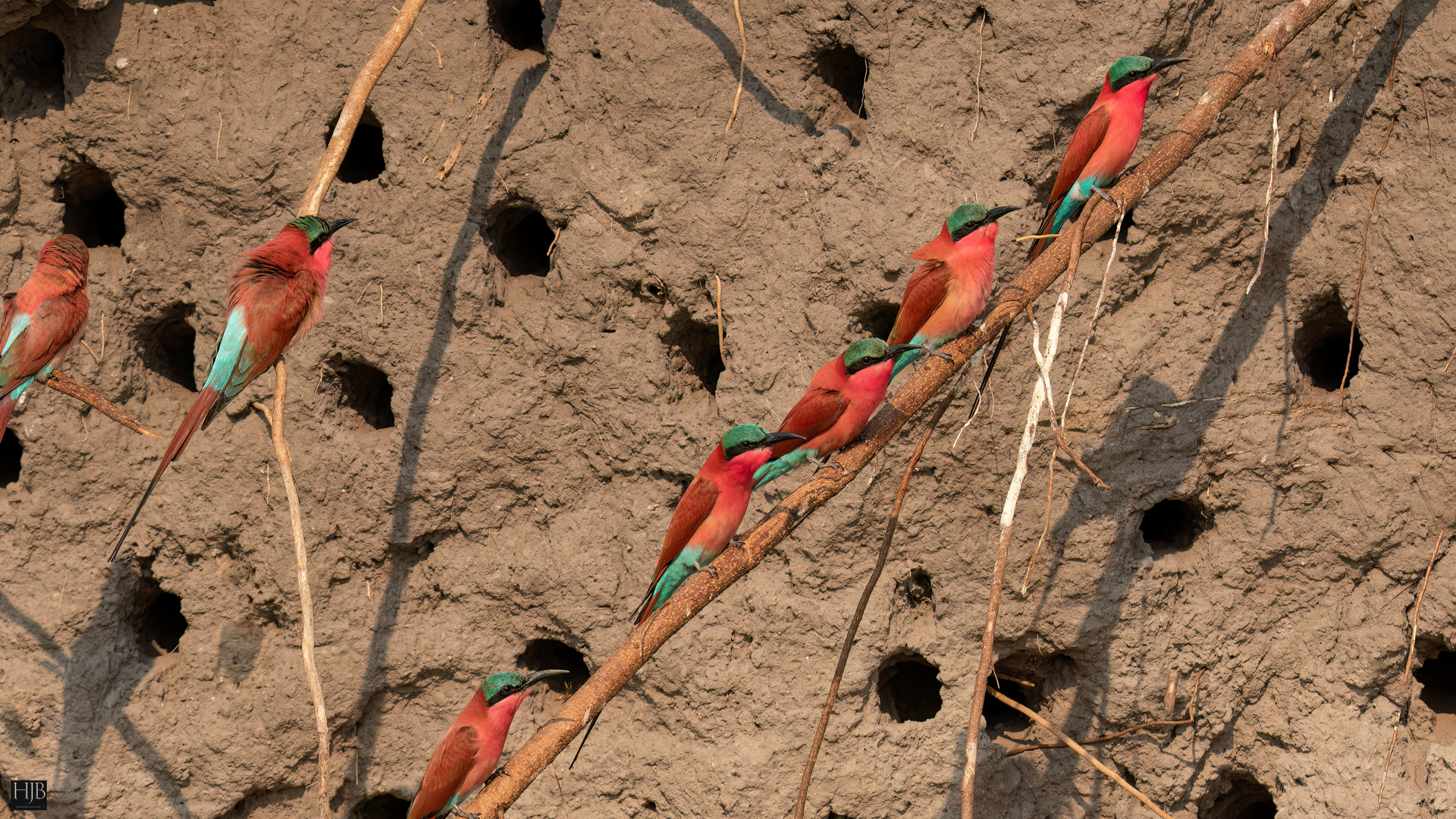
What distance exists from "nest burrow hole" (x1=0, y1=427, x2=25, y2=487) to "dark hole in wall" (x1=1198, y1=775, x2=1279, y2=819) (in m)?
4.35

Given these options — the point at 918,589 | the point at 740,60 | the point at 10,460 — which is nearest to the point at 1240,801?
the point at 918,589

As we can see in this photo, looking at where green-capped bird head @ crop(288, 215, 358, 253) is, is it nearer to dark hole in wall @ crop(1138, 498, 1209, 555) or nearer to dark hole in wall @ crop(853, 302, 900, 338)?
dark hole in wall @ crop(853, 302, 900, 338)

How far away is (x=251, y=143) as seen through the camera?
3.73m

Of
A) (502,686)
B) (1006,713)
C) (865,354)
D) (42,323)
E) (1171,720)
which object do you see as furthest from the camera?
(1006,713)

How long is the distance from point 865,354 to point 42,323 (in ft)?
7.64

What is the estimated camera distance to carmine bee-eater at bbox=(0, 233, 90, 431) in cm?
311

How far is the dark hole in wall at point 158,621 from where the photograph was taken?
3.99 metres

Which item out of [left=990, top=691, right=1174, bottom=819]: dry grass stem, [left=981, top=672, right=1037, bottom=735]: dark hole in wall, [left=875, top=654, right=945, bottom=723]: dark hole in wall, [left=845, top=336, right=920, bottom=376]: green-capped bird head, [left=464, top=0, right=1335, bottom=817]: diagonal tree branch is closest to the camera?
[left=464, top=0, right=1335, bottom=817]: diagonal tree branch

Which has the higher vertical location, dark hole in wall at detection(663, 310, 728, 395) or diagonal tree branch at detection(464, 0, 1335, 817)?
dark hole in wall at detection(663, 310, 728, 395)

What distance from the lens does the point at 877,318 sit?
3.48m

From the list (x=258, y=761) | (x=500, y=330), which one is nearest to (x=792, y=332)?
(x=500, y=330)

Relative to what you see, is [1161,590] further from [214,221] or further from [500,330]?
[214,221]

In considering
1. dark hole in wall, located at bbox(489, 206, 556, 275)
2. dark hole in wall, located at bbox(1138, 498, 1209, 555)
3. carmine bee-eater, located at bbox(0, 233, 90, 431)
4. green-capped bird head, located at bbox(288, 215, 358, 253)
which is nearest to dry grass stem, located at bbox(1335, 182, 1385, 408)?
dark hole in wall, located at bbox(1138, 498, 1209, 555)

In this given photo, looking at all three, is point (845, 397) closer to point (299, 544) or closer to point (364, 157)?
point (299, 544)
